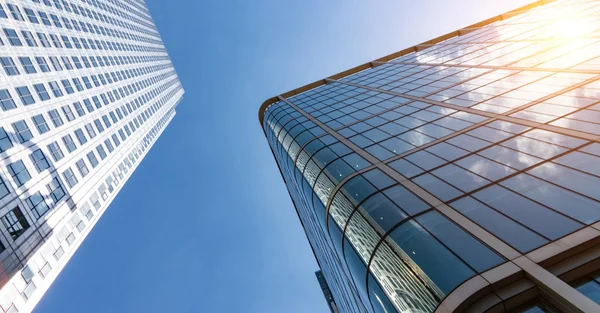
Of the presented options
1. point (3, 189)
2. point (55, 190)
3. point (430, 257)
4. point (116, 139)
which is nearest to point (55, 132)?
point (55, 190)

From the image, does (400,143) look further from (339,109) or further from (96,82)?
(96,82)

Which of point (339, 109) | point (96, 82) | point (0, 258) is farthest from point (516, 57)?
point (96, 82)

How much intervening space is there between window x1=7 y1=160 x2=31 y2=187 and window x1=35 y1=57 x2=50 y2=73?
1693cm

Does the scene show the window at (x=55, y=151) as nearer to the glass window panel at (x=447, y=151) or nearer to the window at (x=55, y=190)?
the window at (x=55, y=190)

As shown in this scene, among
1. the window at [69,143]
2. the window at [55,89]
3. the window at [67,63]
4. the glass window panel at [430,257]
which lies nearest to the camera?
the glass window panel at [430,257]

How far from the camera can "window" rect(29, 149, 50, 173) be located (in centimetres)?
3566

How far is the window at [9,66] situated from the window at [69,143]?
29.4ft

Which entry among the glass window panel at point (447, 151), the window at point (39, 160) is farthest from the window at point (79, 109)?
the glass window panel at point (447, 151)

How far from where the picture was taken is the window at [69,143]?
4344cm

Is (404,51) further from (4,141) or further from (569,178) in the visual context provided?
(4,141)

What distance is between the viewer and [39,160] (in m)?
36.5

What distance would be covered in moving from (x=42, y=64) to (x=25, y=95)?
28.2ft

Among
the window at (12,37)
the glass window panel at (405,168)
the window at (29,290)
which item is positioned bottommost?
the window at (29,290)

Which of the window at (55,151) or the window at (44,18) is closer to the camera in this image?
the window at (55,151)
